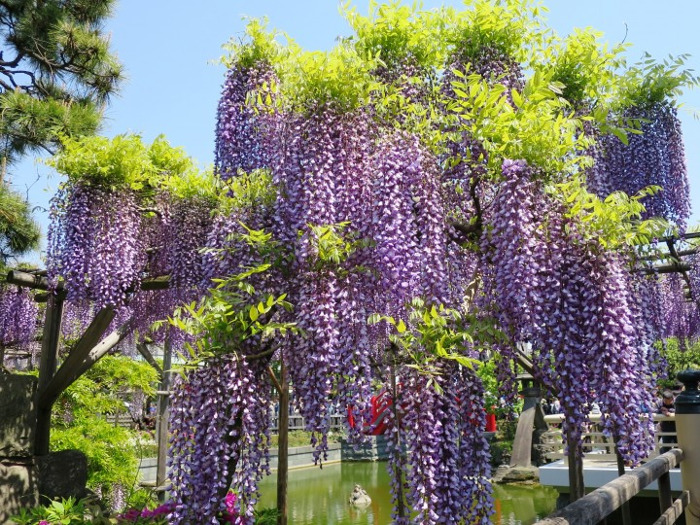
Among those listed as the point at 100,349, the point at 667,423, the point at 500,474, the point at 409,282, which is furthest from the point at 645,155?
the point at 500,474

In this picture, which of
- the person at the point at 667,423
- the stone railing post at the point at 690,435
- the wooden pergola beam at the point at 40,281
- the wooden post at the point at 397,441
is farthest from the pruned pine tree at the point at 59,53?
the person at the point at 667,423

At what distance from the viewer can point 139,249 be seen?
23.1 feet

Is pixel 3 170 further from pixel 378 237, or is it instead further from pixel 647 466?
pixel 647 466

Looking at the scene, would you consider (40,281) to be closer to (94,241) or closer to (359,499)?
(94,241)

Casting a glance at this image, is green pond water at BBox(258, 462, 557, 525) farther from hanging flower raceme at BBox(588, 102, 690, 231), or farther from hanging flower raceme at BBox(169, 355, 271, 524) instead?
hanging flower raceme at BBox(588, 102, 690, 231)

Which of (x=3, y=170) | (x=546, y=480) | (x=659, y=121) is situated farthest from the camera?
(x=546, y=480)

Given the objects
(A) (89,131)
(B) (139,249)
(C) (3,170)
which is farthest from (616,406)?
(C) (3,170)

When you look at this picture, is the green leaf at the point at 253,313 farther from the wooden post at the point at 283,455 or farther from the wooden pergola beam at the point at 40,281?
the wooden pergola beam at the point at 40,281

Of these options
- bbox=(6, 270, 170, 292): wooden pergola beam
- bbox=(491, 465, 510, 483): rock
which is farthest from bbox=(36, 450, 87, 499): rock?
bbox=(491, 465, 510, 483): rock

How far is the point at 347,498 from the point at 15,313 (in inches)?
362

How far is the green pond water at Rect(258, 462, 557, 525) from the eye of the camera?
1248 cm

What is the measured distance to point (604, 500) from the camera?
2092 mm

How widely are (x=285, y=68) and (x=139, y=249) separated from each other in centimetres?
301

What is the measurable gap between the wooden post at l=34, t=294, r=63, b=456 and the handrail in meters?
7.05
